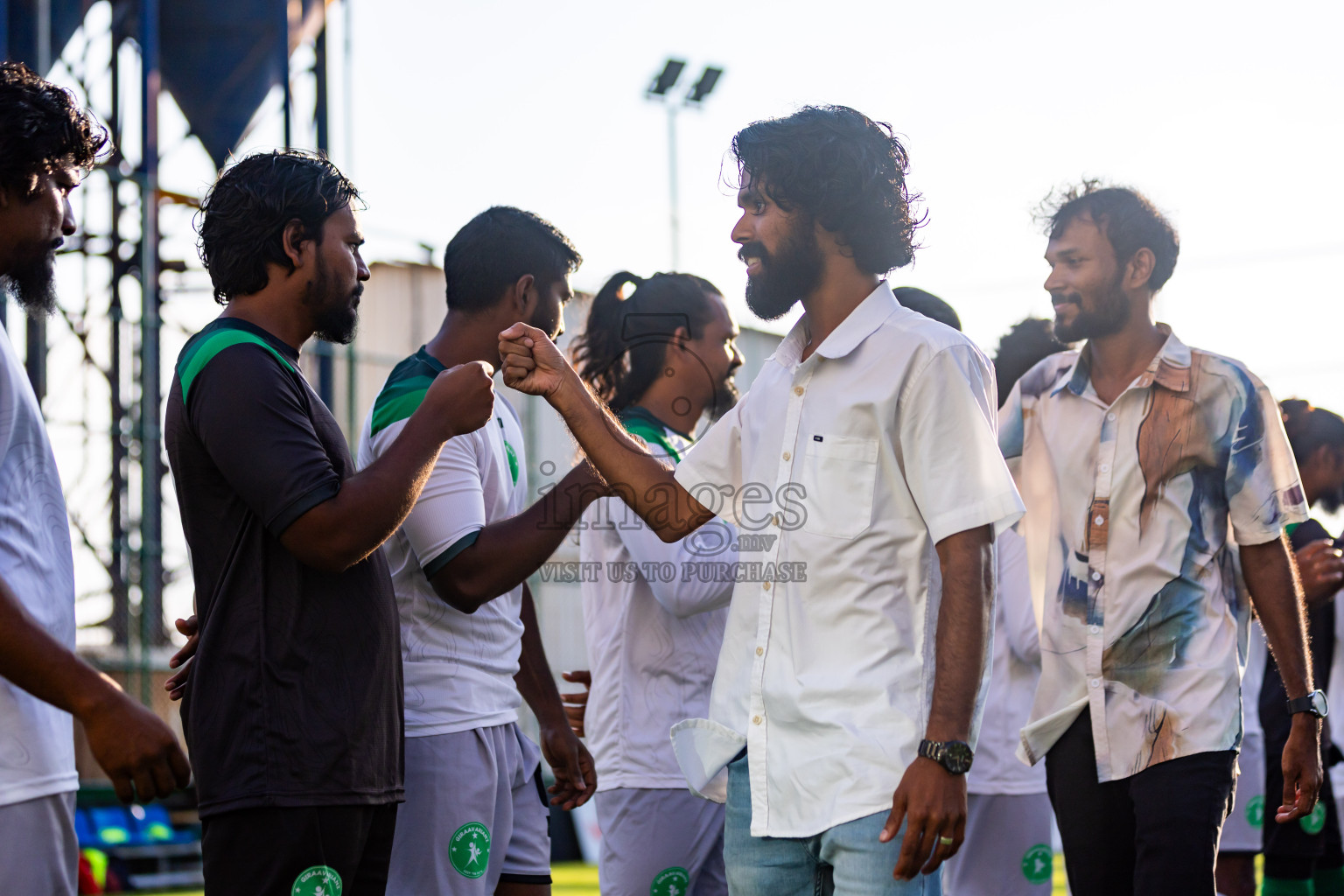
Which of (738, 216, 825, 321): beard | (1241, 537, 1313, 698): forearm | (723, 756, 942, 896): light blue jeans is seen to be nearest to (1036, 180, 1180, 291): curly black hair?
(1241, 537, 1313, 698): forearm

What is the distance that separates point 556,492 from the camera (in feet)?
11.5

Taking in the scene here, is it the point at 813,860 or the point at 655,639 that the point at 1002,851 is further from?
the point at 813,860

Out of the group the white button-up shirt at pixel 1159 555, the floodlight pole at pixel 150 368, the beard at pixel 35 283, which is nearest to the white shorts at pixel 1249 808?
the white button-up shirt at pixel 1159 555

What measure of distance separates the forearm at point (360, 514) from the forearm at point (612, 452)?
404mm

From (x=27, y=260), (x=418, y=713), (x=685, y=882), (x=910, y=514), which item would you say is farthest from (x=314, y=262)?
(x=685, y=882)

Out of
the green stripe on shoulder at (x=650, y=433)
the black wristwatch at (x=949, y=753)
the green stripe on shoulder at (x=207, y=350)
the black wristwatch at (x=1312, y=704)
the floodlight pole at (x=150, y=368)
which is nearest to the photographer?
the black wristwatch at (x=949, y=753)

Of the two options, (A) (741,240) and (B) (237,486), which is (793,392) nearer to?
(A) (741,240)

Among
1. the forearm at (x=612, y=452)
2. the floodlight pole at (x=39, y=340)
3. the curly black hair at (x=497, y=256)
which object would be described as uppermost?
the floodlight pole at (x=39, y=340)

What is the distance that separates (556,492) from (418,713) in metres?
0.64

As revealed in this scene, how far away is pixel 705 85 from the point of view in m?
24.3

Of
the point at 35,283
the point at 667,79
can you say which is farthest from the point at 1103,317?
the point at 667,79

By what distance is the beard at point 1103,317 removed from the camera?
4.14 metres

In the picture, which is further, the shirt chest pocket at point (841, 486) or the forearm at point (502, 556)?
the forearm at point (502, 556)

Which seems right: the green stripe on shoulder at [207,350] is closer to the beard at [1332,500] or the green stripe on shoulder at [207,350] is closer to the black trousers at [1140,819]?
the black trousers at [1140,819]
